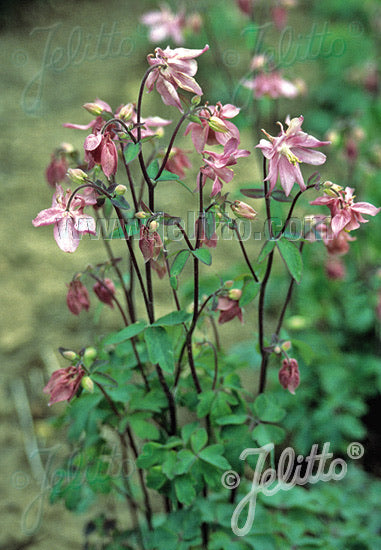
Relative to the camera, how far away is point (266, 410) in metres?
1.27

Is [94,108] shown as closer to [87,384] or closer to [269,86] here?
[87,384]

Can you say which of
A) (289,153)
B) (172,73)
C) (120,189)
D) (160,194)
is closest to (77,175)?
(120,189)

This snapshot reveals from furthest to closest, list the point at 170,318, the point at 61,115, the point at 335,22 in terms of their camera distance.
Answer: the point at 335,22 → the point at 61,115 → the point at 170,318

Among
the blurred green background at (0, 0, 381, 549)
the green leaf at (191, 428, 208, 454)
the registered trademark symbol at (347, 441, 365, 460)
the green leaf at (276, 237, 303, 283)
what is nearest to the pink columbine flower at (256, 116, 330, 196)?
the green leaf at (276, 237, 303, 283)

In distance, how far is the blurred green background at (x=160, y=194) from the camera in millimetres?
2020

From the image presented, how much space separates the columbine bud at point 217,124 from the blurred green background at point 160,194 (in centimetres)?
46

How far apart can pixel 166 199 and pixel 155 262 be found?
7.30ft

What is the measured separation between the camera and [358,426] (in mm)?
1930

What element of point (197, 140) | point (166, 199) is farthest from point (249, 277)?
point (166, 199)

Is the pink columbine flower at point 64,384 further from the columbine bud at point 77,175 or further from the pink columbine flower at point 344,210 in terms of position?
the pink columbine flower at point 344,210

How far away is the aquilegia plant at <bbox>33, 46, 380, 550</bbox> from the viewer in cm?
99

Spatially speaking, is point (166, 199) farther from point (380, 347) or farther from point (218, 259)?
point (380, 347)

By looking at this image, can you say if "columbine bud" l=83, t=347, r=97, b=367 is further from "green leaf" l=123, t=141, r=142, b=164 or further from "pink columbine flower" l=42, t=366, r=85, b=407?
"green leaf" l=123, t=141, r=142, b=164

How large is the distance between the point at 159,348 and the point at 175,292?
115 mm
